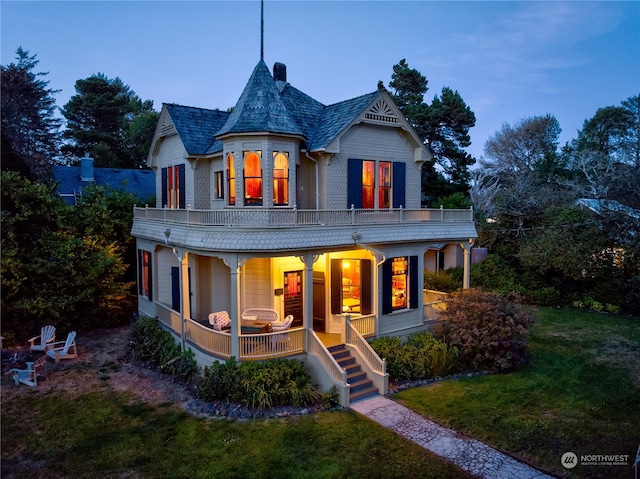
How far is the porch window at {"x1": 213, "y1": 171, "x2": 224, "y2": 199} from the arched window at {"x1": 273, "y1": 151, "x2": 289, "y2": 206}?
378 cm

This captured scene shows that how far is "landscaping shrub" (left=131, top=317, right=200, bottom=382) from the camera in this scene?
1328cm

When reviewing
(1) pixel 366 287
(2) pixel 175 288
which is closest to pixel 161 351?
(2) pixel 175 288

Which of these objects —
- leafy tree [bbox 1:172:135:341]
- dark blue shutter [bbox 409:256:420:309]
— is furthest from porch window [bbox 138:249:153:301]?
dark blue shutter [bbox 409:256:420:309]

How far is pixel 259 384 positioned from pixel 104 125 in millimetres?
45647

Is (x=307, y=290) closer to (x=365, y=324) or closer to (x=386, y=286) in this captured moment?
(x=365, y=324)

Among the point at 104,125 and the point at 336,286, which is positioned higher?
the point at 104,125

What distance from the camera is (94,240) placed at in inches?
733

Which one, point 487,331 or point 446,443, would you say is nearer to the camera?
point 446,443

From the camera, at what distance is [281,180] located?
46.3 ft

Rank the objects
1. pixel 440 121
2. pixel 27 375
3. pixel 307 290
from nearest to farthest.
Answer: pixel 307 290 < pixel 27 375 < pixel 440 121

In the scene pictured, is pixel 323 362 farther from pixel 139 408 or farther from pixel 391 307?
pixel 139 408

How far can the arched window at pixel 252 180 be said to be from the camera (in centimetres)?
1393

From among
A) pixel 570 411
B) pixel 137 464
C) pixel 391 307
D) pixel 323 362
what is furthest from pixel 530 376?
pixel 137 464

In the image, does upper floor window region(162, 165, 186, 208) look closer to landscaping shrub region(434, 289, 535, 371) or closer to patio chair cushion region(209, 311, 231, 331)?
patio chair cushion region(209, 311, 231, 331)
